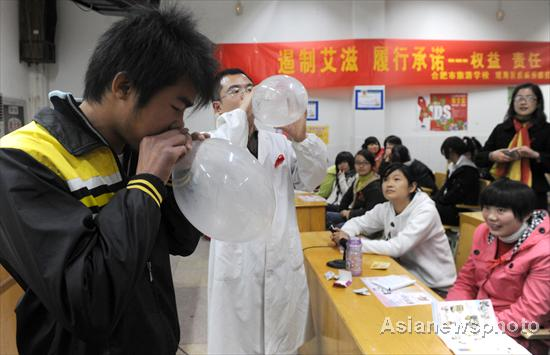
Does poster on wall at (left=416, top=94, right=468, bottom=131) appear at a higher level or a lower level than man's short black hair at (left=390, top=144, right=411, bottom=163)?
higher

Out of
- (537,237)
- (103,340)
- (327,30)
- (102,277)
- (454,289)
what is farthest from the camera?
(327,30)

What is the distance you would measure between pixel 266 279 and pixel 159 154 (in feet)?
3.83

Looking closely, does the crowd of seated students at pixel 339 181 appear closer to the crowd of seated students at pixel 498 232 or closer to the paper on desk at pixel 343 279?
the crowd of seated students at pixel 498 232

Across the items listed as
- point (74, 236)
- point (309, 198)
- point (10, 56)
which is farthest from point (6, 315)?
point (10, 56)

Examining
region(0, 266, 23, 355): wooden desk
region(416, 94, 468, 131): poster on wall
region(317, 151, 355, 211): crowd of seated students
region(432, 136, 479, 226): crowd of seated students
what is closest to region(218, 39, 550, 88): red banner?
region(416, 94, 468, 131): poster on wall

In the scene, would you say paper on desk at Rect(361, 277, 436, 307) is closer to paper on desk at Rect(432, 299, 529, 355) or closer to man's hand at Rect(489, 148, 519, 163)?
paper on desk at Rect(432, 299, 529, 355)

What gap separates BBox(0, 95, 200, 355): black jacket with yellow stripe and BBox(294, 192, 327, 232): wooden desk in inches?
111

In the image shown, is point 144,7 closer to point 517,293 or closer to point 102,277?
point 102,277

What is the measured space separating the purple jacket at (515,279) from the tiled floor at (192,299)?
1615 millimetres

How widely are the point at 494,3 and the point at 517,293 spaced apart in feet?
18.5

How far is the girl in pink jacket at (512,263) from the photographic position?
1.61 meters

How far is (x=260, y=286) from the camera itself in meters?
1.76

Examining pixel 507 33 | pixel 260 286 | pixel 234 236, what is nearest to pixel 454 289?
pixel 260 286

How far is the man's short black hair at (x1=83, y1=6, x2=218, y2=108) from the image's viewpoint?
2.24 ft
